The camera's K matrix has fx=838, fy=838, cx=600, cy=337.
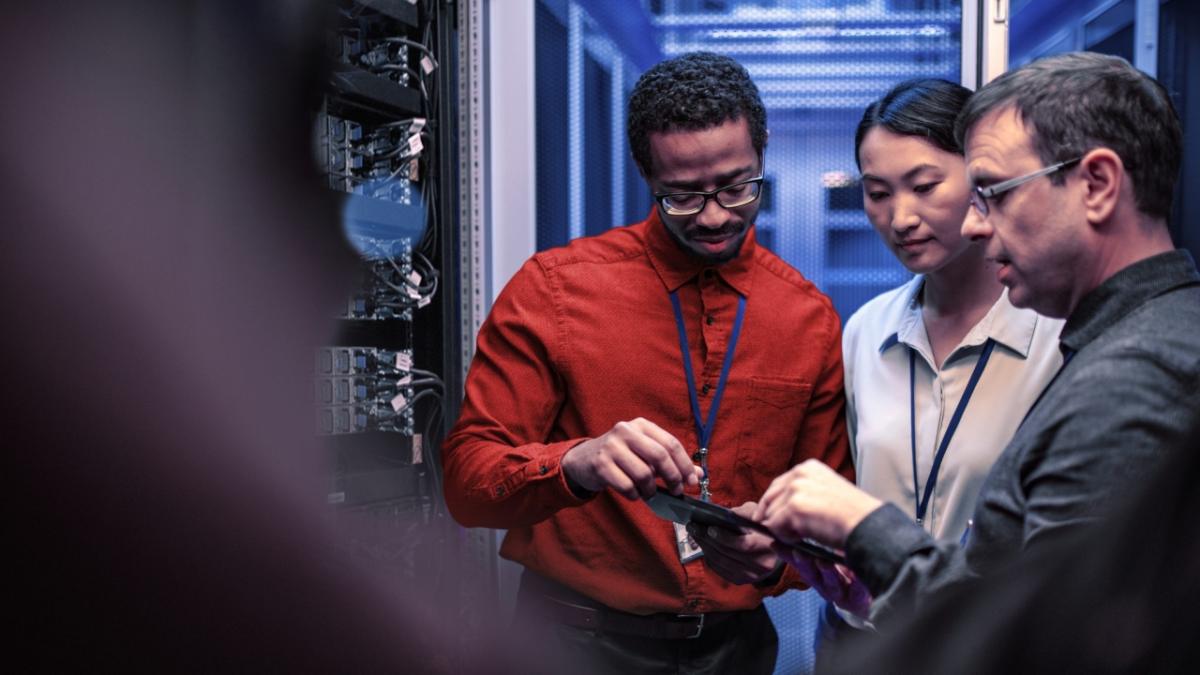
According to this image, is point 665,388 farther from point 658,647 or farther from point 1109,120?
point 1109,120

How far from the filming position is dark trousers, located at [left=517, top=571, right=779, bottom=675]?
144cm

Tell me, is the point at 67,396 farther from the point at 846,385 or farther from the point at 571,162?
the point at 571,162

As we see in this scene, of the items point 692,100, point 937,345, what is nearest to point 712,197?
point 692,100

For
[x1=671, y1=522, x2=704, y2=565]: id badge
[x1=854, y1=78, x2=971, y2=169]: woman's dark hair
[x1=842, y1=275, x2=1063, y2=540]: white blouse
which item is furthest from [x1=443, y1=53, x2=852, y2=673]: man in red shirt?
[x1=854, y1=78, x2=971, y2=169]: woman's dark hair

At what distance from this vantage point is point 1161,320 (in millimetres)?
759

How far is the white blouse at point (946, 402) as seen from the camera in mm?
1271

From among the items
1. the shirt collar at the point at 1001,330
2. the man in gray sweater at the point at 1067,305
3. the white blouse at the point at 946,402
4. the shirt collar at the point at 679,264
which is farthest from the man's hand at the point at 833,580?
the shirt collar at the point at 679,264

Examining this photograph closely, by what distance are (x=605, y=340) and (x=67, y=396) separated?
1.02 meters

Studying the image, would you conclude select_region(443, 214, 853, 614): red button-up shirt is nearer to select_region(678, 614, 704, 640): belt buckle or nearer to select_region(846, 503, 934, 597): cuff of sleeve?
select_region(678, 614, 704, 640): belt buckle

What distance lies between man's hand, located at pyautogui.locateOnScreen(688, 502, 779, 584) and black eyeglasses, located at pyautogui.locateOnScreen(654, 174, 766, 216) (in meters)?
0.50

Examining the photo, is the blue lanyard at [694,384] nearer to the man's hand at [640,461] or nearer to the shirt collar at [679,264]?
the shirt collar at [679,264]

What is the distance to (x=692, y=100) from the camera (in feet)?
4.69

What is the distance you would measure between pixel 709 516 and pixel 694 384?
0.43 meters

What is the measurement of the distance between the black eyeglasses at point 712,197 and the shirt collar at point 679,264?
5.0 inches
